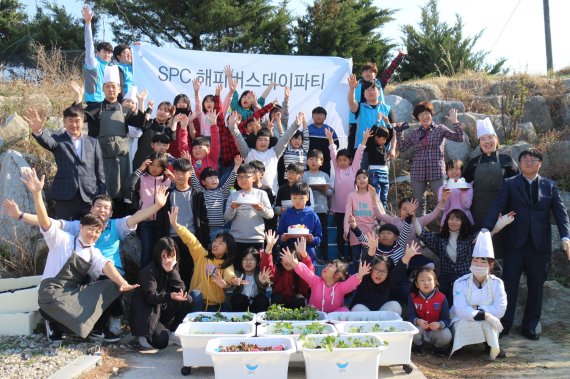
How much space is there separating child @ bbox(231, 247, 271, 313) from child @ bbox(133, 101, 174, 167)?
186 centimetres

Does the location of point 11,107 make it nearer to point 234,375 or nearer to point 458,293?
point 234,375

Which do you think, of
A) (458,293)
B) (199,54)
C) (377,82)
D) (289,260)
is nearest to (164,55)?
(199,54)

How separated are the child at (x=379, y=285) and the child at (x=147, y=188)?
2.28 meters

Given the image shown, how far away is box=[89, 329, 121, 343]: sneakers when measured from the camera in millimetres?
4951

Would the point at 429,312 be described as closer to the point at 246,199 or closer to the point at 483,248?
the point at 483,248

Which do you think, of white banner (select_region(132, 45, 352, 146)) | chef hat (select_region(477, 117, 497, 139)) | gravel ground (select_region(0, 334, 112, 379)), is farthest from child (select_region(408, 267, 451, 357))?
white banner (select_region(132, 45, 352, 146))

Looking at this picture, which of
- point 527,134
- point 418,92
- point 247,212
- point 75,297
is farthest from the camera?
point 418,92

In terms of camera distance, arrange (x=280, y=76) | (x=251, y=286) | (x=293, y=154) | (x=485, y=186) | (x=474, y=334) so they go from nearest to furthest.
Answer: (x=474, y=334) → (x=251, y=286) → (x=485, y=186) → (x=293, y=154) → (x=280, y=76)

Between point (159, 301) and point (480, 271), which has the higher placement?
point (480, 271)

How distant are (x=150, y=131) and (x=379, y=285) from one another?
3.27 metres

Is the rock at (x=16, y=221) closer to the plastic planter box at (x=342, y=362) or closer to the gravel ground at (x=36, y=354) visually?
the gravel ground at (x=36, y=354)

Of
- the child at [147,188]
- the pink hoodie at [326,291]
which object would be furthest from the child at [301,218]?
the child at [147,188]

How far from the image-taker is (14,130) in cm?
767

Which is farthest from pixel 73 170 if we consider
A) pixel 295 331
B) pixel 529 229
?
pixel 529 229
